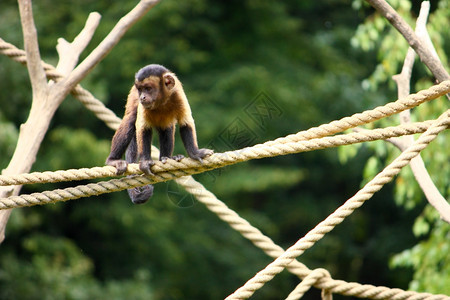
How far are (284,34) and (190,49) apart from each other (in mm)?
1896

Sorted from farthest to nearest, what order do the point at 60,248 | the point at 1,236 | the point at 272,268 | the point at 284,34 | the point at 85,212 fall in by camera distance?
the point at 284,34 < the point at 85,212 < the point at 60,248 < the point at 1,236 < the point at 272,268

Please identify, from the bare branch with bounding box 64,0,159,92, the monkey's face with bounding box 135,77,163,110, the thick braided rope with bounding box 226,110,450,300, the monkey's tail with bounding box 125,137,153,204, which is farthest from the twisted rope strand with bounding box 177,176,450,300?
the bare branch with bounding box 64,0,159,92

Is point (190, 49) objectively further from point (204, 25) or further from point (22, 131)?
point (22, 131)

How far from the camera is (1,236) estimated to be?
358 cm

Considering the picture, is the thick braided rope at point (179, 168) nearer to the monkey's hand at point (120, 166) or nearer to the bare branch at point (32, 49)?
the monkey's hand at point (120, 166)

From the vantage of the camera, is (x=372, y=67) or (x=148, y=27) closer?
(x=148, y=27)

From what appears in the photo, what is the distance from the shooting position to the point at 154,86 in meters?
3.57

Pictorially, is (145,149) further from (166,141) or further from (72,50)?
(72,50)

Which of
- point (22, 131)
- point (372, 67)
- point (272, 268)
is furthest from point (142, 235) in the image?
point (272, 268)

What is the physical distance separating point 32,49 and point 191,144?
1.22 m

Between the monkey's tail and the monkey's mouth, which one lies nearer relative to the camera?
the monkey's mouth

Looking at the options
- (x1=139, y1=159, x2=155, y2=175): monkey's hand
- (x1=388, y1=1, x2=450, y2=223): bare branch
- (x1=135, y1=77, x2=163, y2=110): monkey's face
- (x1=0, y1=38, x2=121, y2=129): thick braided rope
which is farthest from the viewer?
(x1=0, y1=38, x2=121, y2=129): thick braided rope

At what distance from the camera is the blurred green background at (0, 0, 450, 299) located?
324 inches

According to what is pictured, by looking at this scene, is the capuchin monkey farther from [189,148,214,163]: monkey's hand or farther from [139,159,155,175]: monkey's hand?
[139,159,155,175]: monkey's hand
